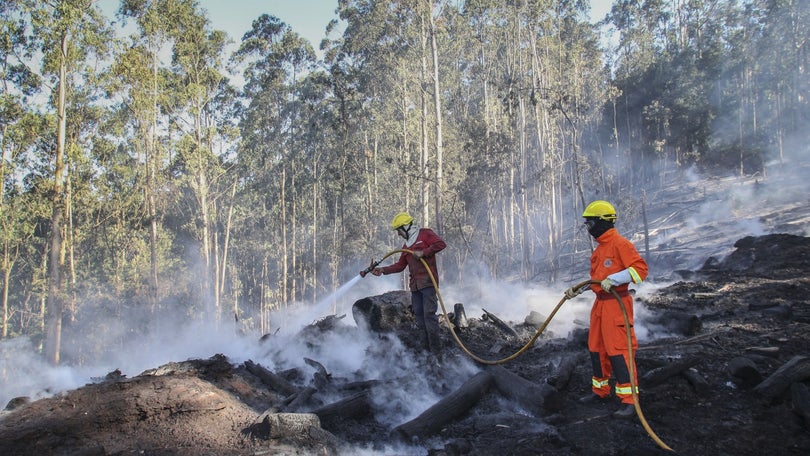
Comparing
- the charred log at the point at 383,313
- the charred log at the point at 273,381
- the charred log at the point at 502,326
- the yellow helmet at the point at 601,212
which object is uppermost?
the yellow helmet at the point at 601,212

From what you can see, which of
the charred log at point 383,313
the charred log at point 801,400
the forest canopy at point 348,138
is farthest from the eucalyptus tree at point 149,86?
the charred log at point 801,400

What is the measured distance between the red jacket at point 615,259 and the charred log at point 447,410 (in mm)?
1631

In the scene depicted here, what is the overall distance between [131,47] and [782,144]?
3709 centimetres

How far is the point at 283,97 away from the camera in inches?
1294

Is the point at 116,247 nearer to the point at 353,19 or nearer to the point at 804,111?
the point at 353,19

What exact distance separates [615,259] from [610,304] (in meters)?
0.43

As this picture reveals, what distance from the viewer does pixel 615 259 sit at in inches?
189

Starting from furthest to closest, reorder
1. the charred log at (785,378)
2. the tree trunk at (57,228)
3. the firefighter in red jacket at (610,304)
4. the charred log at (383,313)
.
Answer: the tree trunk at (57,228) < the charred log at (383,313) < the firefighter in red jacket at (610,304) < the charred log at (785,378)

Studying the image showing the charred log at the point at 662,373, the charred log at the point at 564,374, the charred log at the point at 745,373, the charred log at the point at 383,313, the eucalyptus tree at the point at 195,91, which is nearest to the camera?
the charred log at the point at 745,373

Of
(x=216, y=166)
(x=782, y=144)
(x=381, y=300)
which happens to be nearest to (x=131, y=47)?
(x=216, y=166)

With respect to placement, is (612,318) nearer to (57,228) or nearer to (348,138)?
(57,228)

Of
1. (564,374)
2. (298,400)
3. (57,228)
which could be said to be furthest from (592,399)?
(57,228)

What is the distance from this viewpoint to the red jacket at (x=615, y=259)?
464cm

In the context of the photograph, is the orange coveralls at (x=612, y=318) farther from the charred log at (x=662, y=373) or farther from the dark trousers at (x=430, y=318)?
the dark trousers at (x=430, y=318)
